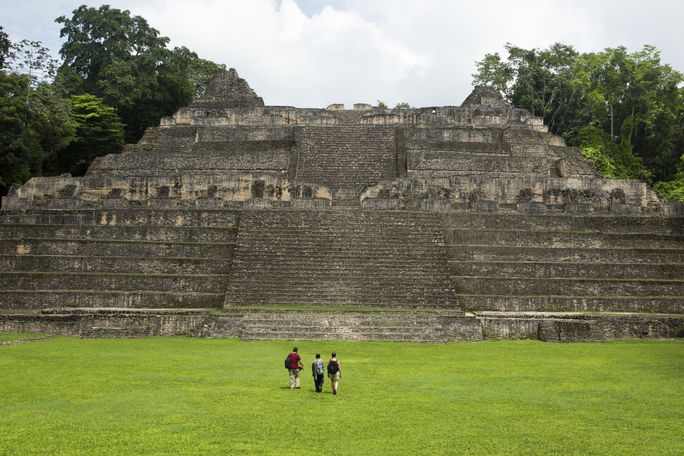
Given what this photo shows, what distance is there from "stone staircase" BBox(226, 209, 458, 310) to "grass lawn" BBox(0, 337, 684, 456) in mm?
3423

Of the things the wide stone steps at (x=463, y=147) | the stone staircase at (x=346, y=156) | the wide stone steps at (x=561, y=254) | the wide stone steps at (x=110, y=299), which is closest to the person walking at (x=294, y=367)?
the wide stone steps at (x=110, y=299)

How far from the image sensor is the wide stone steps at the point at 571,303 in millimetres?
17391

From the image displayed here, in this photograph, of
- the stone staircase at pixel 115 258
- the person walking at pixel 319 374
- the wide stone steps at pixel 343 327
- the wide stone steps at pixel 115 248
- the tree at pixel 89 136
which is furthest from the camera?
the tree at pixel 89 136

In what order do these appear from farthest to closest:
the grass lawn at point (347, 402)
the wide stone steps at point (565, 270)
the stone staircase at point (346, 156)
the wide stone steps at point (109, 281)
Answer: the stone staircase at point (346, 156) → the wide stone steps at point (565, 270) → the wide stone steps at point (109, 281) → the grass lawn at point (347, 402)

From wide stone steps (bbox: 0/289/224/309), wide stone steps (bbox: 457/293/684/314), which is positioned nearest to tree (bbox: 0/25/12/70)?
wide stone steps (bbox: 0/289/224/309)

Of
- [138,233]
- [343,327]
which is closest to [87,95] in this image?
[138,233]

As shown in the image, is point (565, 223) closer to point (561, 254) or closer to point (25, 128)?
point (561, 254)

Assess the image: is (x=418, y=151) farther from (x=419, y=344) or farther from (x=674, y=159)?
(x=674, y=159)

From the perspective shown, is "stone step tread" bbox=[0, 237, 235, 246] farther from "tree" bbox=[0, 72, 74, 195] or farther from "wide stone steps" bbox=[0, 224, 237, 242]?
"tree" bbox=[0, 72, 74, 195]

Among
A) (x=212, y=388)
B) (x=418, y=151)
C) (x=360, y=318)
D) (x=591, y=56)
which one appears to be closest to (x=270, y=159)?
(x=418, y=151)

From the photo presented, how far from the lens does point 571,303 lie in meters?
17.5

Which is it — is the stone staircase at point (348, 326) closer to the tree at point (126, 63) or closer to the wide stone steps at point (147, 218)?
the wide stone steps at point (147, 218)

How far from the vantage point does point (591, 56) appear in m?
36.8

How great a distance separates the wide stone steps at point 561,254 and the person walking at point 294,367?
1000cm
